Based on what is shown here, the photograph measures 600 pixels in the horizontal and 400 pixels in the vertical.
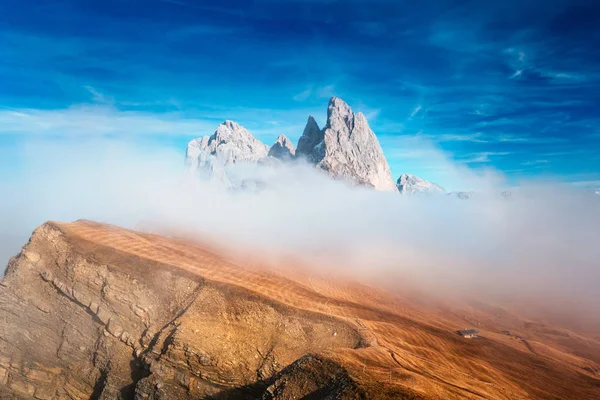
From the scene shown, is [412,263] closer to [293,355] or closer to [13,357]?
[293,355]

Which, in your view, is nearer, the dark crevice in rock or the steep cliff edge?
the steep cliff edge

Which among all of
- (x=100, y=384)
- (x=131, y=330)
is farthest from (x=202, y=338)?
(x=100, y=384)

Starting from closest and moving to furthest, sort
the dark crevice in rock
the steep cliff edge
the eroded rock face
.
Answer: the steep cliff edge → the eroded rock face → the dark crevice in rock

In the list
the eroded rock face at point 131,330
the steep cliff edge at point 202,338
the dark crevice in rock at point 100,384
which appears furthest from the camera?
the dark crevice in rock at point 100,384

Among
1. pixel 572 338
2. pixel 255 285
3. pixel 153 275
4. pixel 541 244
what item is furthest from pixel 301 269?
pixel 541 244

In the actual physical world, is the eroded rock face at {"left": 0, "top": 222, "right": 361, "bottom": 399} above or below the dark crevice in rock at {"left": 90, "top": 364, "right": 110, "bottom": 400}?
above

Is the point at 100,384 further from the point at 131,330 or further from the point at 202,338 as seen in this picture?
the point at 202,338

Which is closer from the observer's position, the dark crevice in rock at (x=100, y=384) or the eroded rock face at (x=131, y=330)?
the eroded rock face at (x=131, y=330)

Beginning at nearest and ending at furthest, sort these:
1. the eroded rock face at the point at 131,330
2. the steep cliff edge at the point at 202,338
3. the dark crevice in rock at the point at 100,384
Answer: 1. the steep cliff edge at the point at 202,338
2. the eroded rock face at the point at 131,330
3. the dark crevice in rock at the point at 100,384

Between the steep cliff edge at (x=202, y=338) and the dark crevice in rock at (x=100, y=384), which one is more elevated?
the steep cliff edge at (x=202, y=338)
